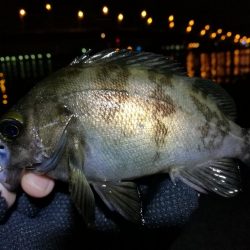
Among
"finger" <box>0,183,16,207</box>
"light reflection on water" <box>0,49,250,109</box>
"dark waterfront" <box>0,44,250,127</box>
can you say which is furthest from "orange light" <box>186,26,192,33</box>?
"finger" <box>0,183,16,207</box>

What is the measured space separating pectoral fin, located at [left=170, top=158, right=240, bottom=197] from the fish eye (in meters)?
1.06

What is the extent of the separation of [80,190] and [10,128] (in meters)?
0.52

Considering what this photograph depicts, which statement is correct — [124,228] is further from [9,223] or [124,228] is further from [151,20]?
[151,20]

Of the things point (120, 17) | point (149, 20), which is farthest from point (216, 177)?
point (149, 20)

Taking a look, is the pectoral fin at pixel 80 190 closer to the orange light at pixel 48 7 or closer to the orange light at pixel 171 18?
the orange light at pixel 48 7

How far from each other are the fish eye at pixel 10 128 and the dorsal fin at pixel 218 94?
3.73 ft

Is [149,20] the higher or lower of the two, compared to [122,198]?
higher

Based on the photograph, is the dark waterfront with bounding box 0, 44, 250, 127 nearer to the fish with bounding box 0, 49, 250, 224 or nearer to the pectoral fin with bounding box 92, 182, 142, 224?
the fish with bounding box 0, 49, 250, 224

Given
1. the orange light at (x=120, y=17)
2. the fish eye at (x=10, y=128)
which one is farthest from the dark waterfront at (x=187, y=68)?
the orange light at (x=120, y=17)

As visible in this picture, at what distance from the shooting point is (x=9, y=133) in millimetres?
1688

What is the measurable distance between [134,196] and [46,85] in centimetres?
81

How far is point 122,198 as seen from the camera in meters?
1.74

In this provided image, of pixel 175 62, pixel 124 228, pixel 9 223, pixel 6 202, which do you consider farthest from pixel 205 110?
pixel 9 223

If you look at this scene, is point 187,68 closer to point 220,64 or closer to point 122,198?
point 220,64
